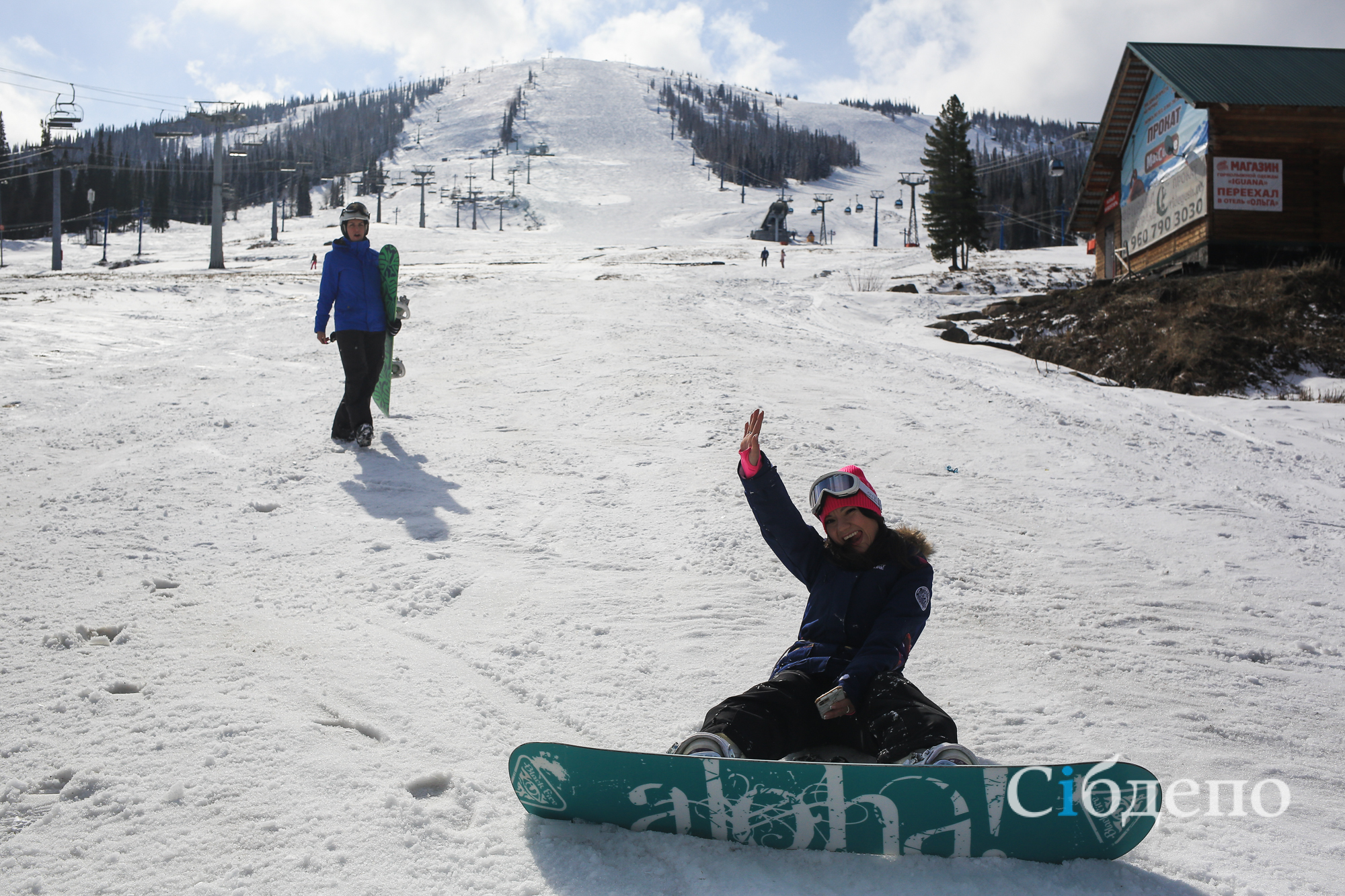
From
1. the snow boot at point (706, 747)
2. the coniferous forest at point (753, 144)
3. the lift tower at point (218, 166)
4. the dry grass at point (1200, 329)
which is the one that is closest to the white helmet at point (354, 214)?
the snow boot at point (706, 747)

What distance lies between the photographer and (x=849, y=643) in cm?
290

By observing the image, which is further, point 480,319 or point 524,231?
point 524,231

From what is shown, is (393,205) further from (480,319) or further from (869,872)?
(869,872)

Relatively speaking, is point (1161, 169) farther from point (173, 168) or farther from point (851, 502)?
point (173, 168)

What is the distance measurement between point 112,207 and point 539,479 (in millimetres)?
102304

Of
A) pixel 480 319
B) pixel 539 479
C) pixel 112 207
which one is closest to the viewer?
pixel 539 479

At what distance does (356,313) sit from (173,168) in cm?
13357

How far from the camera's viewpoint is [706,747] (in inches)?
90.4

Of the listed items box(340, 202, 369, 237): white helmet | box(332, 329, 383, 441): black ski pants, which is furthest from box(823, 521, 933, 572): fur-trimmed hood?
box(340, 202, 369, 237): white helmet

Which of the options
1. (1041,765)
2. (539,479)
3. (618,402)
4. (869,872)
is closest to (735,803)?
(869,872)

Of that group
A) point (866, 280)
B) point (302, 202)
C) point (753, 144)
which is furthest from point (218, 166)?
point (753, 144)

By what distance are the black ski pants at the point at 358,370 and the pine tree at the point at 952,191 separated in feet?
122

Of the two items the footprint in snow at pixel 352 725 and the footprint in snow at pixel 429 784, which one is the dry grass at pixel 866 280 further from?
the footprint in snow at pixel 429 784

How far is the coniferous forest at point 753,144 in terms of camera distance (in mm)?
129125
